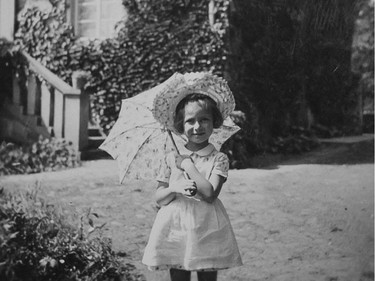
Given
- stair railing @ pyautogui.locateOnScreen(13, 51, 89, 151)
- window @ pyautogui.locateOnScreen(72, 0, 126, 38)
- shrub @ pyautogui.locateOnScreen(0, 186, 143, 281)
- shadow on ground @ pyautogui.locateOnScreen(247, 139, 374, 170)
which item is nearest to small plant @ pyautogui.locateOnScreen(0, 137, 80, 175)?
stair railing @ pyautogui.locateOnScreen(13, 51, 89, 151)

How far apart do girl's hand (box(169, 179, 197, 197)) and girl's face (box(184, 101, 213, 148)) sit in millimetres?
207

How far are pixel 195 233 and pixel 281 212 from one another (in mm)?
1504

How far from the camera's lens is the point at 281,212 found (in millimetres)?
3371

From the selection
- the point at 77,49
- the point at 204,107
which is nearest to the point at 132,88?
the point at 77,49

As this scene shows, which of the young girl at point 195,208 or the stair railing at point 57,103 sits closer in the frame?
the young girl at point 195,208

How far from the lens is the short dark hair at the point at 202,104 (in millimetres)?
2064

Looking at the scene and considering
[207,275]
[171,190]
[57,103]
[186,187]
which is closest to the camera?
[186,187]

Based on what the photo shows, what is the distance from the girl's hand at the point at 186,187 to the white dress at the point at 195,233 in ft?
0.30

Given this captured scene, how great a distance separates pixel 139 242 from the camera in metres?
2.93

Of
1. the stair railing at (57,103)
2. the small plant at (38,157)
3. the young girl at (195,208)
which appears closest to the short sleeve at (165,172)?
the young girl at (195,208)

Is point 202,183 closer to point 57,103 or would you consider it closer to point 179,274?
point 179,274

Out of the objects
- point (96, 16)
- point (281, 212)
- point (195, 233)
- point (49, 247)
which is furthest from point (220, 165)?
point (96, 16)

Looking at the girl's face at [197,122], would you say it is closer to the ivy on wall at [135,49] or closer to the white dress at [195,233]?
the white dress at [195,233]

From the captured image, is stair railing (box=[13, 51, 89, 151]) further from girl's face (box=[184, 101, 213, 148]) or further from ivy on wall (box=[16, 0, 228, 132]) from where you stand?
girl's face (box=[184, 101, 213, 148])
